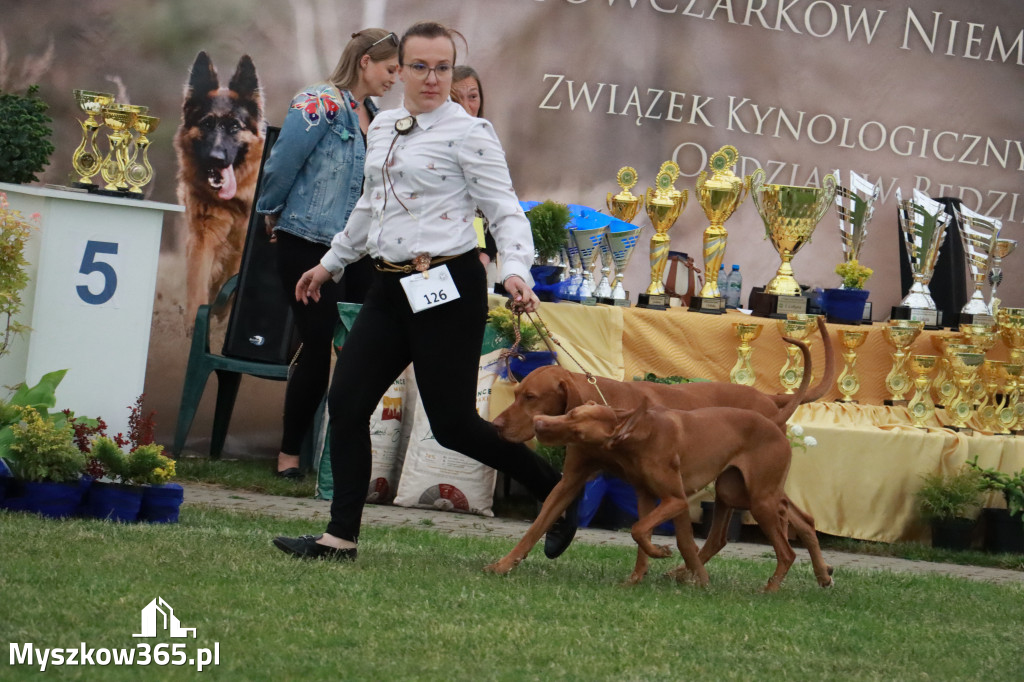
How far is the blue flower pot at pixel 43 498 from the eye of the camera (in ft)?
17.4

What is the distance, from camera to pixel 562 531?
4852 mm

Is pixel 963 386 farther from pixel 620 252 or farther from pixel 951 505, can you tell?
pixel 620 252

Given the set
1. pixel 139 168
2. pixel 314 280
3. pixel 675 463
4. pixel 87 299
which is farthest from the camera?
pixel 139 168

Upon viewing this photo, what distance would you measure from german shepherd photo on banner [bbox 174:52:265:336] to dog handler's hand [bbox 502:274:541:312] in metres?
4.33

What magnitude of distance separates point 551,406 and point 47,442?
200 centimetres

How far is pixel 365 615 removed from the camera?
151 inches

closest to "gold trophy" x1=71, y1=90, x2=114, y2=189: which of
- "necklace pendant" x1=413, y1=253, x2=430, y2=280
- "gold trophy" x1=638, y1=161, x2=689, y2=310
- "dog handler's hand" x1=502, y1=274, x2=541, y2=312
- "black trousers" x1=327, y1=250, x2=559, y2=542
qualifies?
"black trousers" x1=327, y1=250, x2=559, y2=542

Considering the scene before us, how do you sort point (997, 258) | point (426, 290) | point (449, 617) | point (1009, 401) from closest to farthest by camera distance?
point (449, 617)
point (426, 290)
point (1009, 401)
point (997, 258)

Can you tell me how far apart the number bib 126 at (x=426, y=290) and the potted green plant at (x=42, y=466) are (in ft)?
5.70

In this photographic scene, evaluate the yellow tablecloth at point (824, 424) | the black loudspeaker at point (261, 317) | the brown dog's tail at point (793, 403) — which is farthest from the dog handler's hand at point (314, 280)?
the black loudspeaker at point (261, 317)

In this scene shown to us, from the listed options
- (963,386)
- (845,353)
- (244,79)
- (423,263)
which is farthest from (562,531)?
(244,79)

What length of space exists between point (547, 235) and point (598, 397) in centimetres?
278

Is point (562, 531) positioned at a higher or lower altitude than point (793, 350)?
lower

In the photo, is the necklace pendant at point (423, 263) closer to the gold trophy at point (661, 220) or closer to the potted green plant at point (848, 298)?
the gold trophy at point (661, 220)
